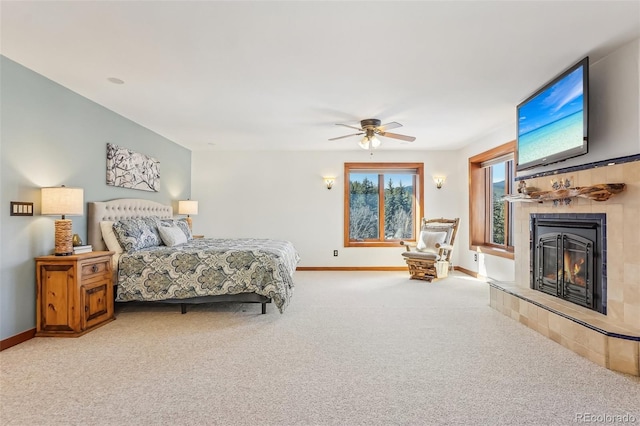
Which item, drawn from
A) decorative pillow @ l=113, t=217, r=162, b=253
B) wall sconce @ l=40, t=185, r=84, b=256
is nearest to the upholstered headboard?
decorative pillow @ l=113, t=217, r=162, b=253

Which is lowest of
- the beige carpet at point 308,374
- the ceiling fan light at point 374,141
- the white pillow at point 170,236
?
the beige carpet at point 308,374

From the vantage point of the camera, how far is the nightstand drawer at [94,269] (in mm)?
3154

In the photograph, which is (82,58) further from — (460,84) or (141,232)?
(460,84)

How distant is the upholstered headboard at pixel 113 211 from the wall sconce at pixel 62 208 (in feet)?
2.07

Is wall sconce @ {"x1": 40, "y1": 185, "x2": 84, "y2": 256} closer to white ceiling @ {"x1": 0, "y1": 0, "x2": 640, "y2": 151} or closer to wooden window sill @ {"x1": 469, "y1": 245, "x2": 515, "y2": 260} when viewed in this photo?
white ceiling @ {"x1": 0, "y1": 0, "x2": 640, "y2": 151}

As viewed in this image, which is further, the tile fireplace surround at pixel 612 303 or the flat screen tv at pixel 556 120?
the flat screen tv at pixel 556 120

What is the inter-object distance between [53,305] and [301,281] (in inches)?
131

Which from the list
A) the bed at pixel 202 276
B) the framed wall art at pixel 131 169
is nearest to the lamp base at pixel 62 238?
the bed at pixel 202 276

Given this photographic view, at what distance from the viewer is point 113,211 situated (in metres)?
4.20

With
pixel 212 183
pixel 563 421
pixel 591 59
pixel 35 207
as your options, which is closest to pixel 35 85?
pixel 35 207

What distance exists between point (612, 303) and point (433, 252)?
3089 millimetres

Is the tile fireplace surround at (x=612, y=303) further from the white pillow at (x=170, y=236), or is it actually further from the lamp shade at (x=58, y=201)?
the lamp shade at (x=58, y=201)

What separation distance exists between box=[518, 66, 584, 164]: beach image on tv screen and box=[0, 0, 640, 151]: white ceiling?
185 millimetres

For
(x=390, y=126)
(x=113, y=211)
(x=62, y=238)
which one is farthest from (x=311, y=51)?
(x=113, y=211)
